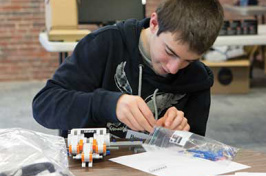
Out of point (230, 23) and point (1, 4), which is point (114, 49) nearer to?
point (230, 23)

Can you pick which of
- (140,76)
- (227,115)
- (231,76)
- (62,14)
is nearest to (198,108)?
(140,76)

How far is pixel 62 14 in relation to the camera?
2.60 metres

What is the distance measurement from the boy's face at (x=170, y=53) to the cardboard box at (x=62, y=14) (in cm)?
136

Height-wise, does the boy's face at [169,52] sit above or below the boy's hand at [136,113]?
above

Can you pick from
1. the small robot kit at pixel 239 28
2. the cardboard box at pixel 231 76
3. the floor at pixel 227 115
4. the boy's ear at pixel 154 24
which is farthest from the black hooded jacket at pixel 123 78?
the cardboard box at pixel 231 76

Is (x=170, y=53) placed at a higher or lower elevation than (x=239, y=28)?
higher

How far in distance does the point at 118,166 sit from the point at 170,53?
1.09ft

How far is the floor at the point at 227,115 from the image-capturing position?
3347mm

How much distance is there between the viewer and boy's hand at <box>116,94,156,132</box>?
43.6 inches

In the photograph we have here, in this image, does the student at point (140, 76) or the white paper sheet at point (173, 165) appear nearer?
the white paper sheet at point (173, 165)

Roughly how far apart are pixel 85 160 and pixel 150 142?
0.66 ft

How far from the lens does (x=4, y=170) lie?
88cm

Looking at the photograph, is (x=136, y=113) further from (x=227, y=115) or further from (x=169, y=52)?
(x=227, y=115)

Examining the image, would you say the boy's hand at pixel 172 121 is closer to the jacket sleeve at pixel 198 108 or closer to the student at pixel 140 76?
the student at pixel 140 76
